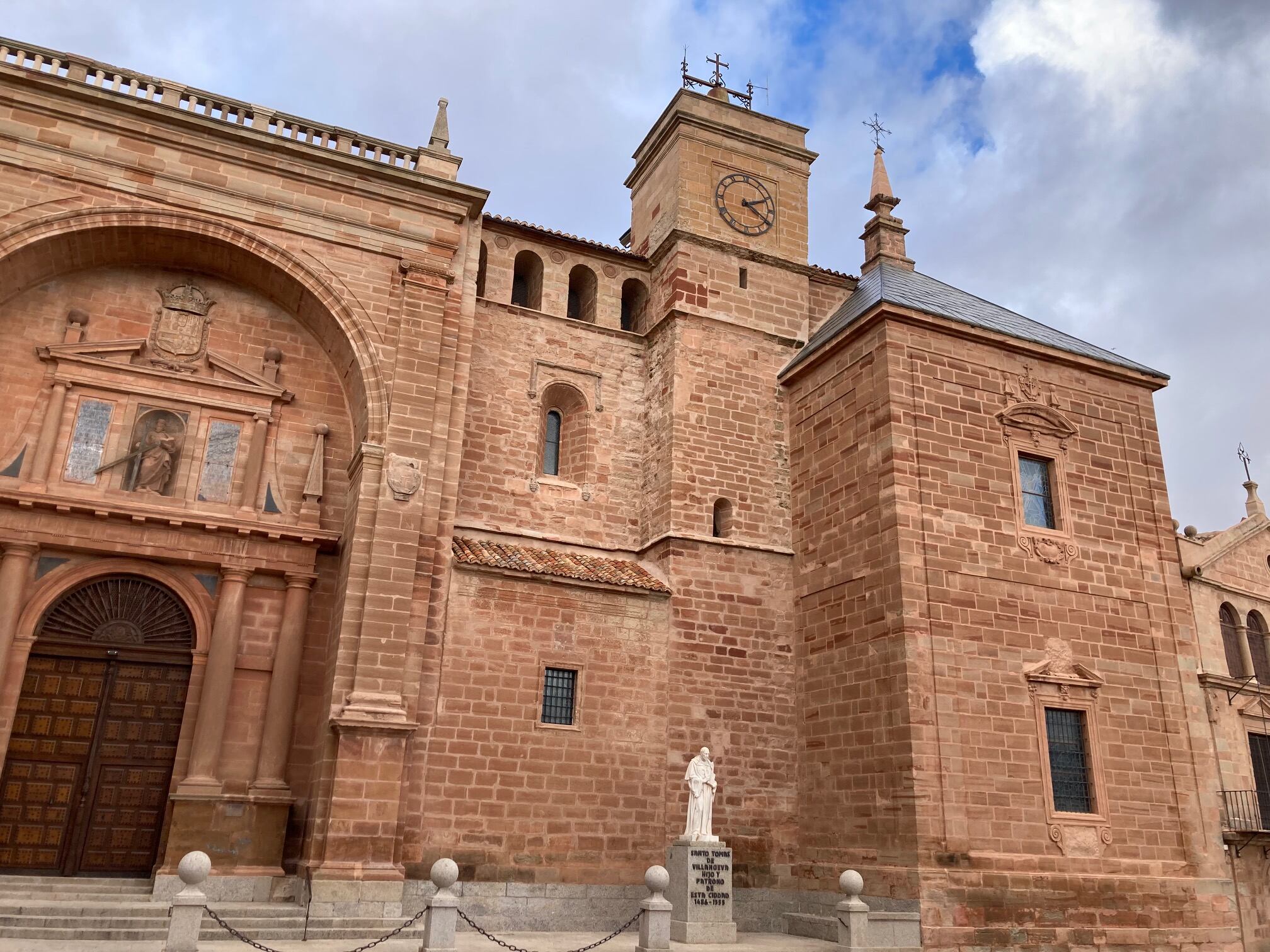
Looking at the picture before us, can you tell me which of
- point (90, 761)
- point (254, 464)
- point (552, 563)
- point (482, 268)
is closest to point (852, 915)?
point (552, 563)

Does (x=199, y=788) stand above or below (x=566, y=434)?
below

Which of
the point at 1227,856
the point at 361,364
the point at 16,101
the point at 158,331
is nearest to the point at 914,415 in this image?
the point at 361,364

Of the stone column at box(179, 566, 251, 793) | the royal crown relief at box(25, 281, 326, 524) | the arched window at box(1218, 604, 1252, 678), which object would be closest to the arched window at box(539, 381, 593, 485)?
the royal crown relief at box(25, 281, 326, 524)

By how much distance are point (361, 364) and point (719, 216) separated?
7792 mm

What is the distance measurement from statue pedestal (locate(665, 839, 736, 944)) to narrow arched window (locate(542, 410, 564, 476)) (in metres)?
7.09

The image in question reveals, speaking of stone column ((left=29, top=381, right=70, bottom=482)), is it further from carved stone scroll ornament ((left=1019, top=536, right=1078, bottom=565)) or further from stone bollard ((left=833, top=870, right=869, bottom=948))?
carved stone scroll ornament ((left=1019, top=536, right=1078, bottom=565))

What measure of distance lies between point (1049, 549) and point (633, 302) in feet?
28.9

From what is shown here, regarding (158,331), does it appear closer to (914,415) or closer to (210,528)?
(210,528)

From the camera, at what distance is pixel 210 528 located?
45.4ft

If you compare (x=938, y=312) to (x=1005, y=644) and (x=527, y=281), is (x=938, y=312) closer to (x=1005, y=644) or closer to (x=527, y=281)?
(x=1005, y=644)

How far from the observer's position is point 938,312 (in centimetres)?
1611

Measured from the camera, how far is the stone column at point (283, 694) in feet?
43.6

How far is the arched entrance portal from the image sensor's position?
41.4ft

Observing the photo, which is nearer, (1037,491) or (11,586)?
(11,586)
